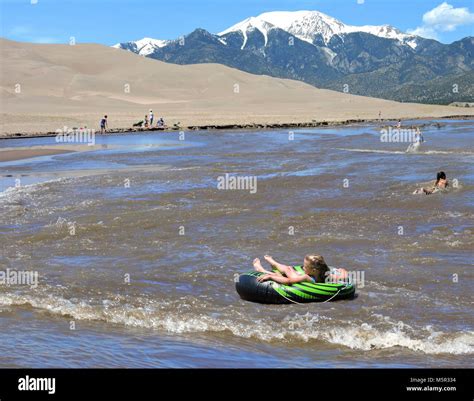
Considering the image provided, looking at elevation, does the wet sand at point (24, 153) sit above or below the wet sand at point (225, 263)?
above

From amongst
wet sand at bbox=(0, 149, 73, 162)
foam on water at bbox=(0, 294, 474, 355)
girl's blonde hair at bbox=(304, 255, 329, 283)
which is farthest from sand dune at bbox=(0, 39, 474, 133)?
girl's blonde hair at bbox=(304, 255, 329, 283)

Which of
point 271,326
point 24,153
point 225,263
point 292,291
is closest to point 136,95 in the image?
point 24,153

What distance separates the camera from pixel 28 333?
28.6 feet

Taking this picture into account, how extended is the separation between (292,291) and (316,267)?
1.79 feet

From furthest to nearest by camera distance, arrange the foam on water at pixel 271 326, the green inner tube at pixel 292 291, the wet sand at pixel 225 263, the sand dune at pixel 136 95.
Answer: the sand dune at pixel 136 95 → the green inner tube at pixel 292 291 → the foam on water at pixel 271 326 → the wet sand at pixel 225 263

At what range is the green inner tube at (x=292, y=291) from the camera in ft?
34.2

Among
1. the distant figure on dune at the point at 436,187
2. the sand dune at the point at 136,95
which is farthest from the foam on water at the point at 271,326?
the sand dune at the point at 136,95

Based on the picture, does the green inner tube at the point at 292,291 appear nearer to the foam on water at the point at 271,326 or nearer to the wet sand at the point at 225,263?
the wet sand at the point at 225,263

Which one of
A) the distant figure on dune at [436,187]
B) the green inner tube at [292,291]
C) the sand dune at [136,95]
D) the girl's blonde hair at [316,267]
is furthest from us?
the sand dune at [136,95]

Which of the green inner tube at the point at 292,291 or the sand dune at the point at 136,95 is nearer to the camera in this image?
the green inner tube at the point at 292,291

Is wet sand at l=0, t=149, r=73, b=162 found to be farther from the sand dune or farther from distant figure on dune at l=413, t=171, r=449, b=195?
distant figure on dune at l=413, t=171, r=449, b=195

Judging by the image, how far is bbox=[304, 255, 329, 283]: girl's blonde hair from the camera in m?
10.6

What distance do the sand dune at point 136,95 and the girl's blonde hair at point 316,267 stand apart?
154 feet

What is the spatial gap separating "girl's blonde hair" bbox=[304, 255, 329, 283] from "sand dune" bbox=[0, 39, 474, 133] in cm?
4694
